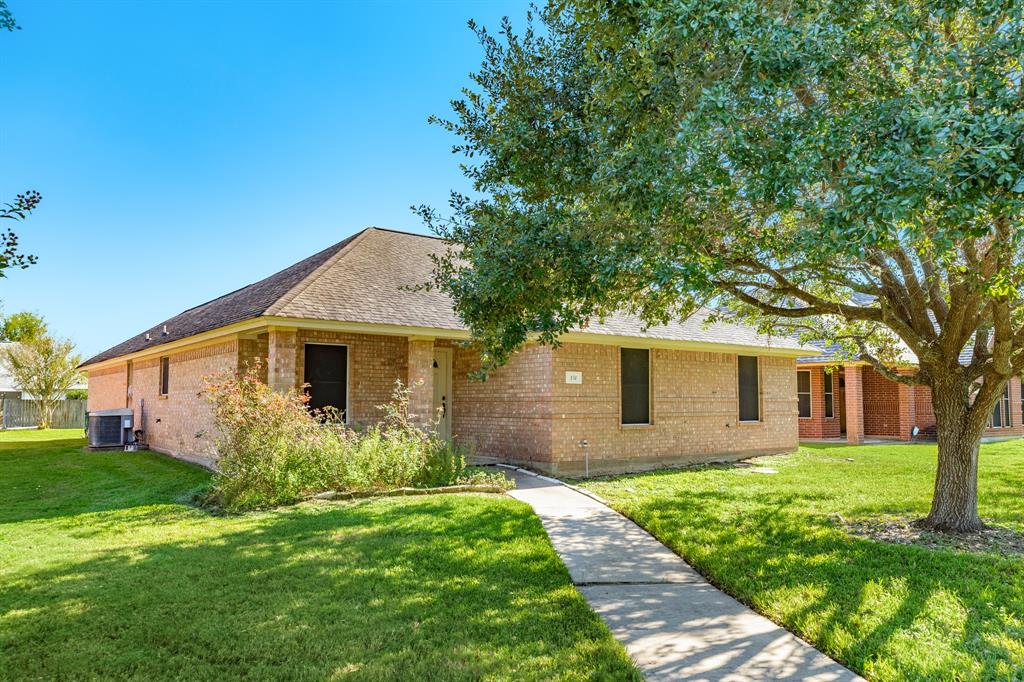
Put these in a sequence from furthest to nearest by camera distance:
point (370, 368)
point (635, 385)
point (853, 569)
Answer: point (635, 385), point (370, 368), point (853, 569)

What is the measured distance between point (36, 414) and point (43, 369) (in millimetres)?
→ 3594

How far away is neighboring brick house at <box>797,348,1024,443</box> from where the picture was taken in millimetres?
21875

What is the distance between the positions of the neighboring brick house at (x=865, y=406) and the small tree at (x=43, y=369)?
114ft

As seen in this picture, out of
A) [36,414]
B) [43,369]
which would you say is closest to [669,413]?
[43,369]

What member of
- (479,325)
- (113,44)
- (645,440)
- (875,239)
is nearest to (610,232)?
(479,325)

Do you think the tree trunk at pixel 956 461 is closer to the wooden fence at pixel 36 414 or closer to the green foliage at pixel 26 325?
the wooden fence at pixel 36 414

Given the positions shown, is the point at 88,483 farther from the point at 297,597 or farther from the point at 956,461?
the point at 956,461

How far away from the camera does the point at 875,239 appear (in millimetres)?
4020

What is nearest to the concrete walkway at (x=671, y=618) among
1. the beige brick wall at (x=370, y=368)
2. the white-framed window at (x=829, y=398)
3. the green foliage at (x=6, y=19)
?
the green foliage at (x=6, y=19)

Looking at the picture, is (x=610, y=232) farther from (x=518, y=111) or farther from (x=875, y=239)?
(x=875, y=239)

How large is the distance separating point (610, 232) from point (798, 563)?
3.88 meters

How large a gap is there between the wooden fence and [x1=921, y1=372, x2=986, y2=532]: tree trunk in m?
38.9

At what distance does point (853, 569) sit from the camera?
5898 millimetres

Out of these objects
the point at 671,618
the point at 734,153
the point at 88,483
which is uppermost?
the point at 734,153
